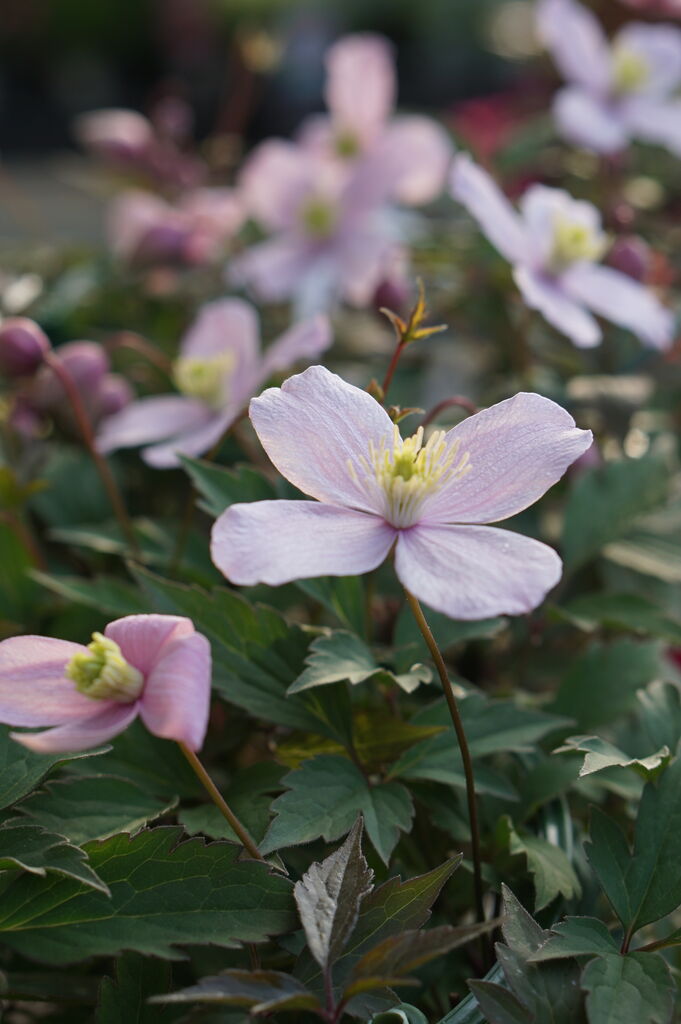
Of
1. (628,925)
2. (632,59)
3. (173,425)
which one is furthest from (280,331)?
(628,925)

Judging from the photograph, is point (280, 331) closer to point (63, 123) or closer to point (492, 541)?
point (492, 541)

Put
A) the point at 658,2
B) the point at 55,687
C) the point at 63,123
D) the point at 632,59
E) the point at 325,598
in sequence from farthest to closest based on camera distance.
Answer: the point at 63,123
the point at 658,2
the point at 632,59
the point at 325,598
the point at 55,687

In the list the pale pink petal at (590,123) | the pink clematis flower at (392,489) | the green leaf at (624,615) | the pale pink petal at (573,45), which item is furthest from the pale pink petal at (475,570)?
the pale pink petal at (573,45)

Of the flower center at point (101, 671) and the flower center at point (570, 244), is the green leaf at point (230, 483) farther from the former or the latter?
the flower center at point (570, 244)

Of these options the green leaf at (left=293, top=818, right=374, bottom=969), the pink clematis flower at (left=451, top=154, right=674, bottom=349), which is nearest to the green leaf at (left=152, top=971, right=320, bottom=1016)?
the green leaf at (left=293, top=818, right=374, bottom=969)

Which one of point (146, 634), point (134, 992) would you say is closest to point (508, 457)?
point (146, 634)

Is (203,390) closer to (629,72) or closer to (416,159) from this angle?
(416,159)
